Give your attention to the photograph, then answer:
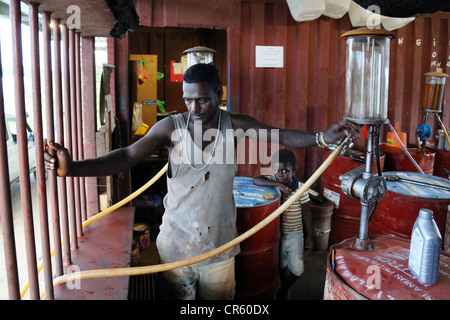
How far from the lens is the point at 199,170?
2.17m

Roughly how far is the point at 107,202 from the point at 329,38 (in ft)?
11.0

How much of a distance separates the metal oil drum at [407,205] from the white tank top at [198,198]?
1.24m

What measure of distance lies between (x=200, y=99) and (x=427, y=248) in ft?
4.43

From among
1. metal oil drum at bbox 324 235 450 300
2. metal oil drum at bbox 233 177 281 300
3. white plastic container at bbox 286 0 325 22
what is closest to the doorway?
white plastic container at bbox 286 0 325 22

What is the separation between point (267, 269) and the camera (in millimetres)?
3016

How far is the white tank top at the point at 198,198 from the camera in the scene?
2.18 m

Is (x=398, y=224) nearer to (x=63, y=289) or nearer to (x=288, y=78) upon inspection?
(x=63, y=289)

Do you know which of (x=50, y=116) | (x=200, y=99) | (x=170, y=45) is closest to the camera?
(x=50, y=116)

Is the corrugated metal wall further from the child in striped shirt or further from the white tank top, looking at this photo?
the white tank top

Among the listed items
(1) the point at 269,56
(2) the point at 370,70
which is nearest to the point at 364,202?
(2) the point at 370,70

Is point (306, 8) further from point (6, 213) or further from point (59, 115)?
point (6, 213)

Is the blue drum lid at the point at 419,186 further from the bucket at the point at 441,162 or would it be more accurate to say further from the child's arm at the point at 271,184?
the bucket at the point at 441,162

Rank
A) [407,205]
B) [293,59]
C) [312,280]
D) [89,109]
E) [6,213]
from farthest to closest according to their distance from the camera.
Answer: [293,59] < [312,280] < [89,109] < [407,205] < [6,213]
